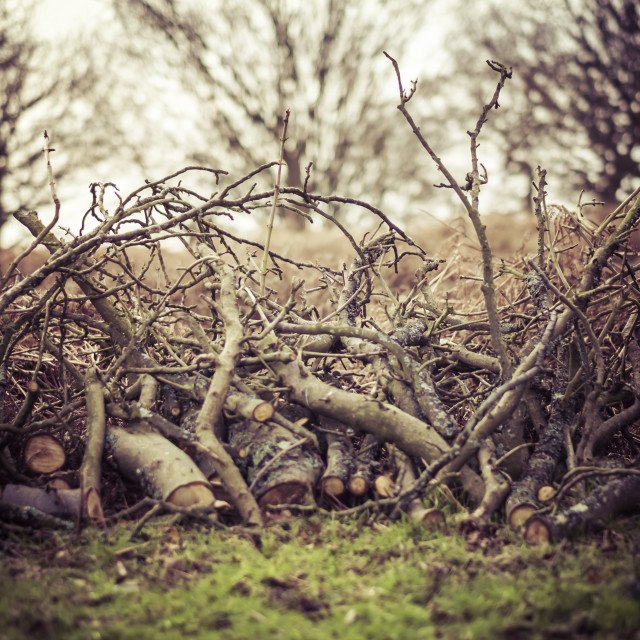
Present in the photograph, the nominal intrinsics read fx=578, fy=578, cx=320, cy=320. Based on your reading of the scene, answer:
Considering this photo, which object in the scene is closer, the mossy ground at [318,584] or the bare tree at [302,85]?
the mossy ground at [318,584]

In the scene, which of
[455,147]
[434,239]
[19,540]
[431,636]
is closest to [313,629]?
[431,636]

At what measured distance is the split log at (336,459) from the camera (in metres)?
2.92

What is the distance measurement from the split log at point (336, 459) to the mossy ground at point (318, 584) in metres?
0.21

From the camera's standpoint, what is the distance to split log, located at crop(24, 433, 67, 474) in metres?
3.02

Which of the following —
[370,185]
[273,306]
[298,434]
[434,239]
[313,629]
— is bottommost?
[313,629]

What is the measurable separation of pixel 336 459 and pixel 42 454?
1.54 m

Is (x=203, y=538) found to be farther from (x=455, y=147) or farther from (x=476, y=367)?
(x=455, y=147)

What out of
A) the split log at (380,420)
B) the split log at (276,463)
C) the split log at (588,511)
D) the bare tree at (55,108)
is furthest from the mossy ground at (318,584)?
the bare tree at (55,108)

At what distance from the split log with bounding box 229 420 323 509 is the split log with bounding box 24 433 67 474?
0.92 m

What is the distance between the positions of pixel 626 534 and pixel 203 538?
187 cm

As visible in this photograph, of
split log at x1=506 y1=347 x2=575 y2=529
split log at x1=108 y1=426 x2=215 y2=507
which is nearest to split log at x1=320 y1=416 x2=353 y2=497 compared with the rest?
split log at x1=108 y1=426 x2=215 y2=507

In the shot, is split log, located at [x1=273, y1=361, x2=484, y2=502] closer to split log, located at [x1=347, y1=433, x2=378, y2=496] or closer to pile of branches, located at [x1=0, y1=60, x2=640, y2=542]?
pile of branches, located at [x1=0, y1=60, x2=640, y2=542]

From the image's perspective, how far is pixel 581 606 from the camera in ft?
6.55

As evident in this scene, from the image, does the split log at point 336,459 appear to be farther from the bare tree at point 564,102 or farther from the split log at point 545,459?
the bare tree at point 564,102
